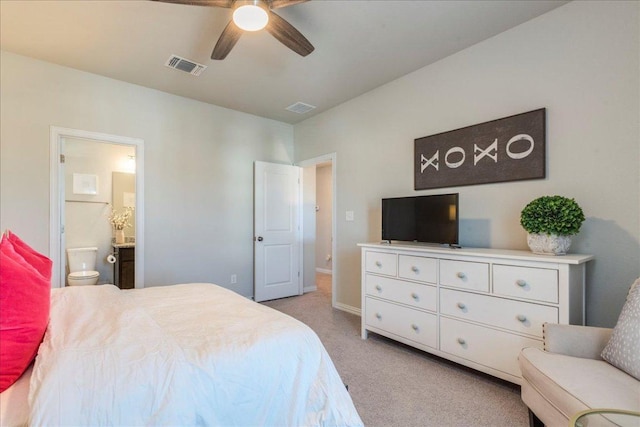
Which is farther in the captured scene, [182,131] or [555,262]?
[182,131]

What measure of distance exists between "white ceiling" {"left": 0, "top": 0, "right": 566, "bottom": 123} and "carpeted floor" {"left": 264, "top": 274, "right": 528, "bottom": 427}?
2763 mm

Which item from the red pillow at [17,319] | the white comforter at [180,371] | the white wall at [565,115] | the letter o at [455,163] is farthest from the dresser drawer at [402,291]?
the red pillow at [17,319]

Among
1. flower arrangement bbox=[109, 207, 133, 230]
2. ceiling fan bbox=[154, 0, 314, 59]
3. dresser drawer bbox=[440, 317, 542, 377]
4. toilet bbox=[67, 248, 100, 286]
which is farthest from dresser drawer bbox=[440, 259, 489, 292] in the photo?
flower arrangement bbox=[109, 207, 133, 230]

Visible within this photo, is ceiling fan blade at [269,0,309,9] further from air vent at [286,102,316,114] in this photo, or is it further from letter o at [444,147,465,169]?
air vent at [286,102,316,114]

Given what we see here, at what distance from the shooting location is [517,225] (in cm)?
242

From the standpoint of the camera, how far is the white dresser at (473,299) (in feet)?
6.15

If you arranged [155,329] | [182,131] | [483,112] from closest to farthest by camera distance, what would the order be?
1. [155,329]
2. [483,112]
3. [182,131]

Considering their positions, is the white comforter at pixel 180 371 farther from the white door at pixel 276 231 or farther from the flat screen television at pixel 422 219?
the white door at pixel 276 231

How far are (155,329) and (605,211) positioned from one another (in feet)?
9.16

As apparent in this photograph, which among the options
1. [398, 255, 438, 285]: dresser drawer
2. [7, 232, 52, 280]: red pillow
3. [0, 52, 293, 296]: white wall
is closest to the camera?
[7, 232, 52, 280]: red pillow

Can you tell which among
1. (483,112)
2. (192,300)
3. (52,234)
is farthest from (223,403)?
(52,234)

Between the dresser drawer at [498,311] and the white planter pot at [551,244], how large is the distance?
0.38 meters

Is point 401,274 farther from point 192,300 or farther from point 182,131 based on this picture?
point 182,131

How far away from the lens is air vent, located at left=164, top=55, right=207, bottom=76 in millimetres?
2918
